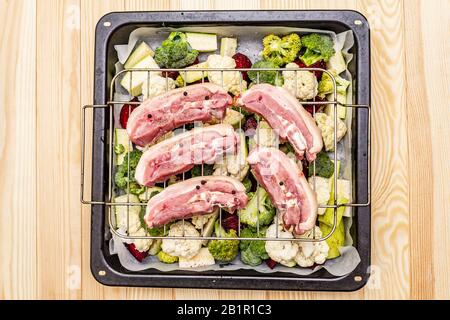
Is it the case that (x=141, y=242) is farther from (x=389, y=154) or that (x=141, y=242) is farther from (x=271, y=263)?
(x=389, y=154)

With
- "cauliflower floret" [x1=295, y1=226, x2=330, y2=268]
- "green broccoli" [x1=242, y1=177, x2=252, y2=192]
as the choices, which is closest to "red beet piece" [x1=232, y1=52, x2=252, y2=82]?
"green broccoli" [x1=242, y1=177, x2=252, y2=192]


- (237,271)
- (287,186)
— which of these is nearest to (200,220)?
(237,271)

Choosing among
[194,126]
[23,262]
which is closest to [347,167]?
[194,126]

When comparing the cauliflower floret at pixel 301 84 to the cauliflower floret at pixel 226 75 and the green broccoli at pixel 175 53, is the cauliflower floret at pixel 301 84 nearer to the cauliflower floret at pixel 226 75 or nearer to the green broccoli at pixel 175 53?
the cauliflower floret at pixel 226 75

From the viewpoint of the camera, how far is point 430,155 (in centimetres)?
178

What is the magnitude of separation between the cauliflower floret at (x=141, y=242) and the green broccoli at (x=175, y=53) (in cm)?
54

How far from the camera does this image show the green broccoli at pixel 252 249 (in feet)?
5.55

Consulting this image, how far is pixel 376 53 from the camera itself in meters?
1.79

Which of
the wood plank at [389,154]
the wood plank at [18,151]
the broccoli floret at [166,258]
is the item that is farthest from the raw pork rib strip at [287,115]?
the wood plank at [18,151]

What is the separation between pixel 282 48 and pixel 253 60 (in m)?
0.11

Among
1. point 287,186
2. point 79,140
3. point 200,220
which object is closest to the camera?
point 287,186

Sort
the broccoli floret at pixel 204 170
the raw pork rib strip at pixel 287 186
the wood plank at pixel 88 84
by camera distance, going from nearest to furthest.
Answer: the raw pork rib strip at pixel 287 186 < the broccoli floret at pixel 204 170 < the wood plank at pixel 88 84

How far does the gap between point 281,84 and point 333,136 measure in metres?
0.23
